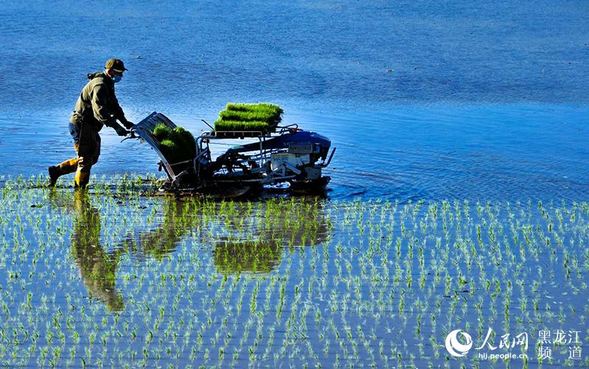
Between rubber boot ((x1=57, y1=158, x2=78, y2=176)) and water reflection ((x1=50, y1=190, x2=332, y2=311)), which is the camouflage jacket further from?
water reflection ((x1=50, y1=190, x2=332, y2=311))

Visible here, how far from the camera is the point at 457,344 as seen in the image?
7422 mm

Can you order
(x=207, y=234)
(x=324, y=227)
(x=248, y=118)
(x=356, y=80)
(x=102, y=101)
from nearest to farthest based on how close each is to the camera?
(x=207, y=234) < (x=324, y=227) < (x=102, y=101) < (x=248, y=118) < (x=356, y=80)

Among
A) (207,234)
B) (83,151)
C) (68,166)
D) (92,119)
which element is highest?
(92,119)

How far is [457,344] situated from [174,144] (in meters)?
5.10

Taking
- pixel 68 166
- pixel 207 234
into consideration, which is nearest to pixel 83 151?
pixel 68 166

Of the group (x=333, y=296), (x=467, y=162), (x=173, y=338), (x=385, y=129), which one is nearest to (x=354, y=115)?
(x=385, y=129)

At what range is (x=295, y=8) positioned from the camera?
30250 mm

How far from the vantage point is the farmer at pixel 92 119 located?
11.6 metres

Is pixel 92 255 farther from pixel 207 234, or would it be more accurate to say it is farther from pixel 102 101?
pixel 102 101

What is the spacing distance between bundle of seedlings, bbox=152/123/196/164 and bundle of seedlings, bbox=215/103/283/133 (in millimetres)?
389

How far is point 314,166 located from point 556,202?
9.12ft

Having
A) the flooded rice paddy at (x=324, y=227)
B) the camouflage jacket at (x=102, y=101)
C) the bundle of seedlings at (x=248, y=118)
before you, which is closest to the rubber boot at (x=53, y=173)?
the flooded rice paddy at (x=324, y=227)

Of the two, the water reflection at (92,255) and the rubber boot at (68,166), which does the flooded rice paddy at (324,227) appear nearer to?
the water reflection at (92,255)

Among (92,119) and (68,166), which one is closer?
(92,119)
